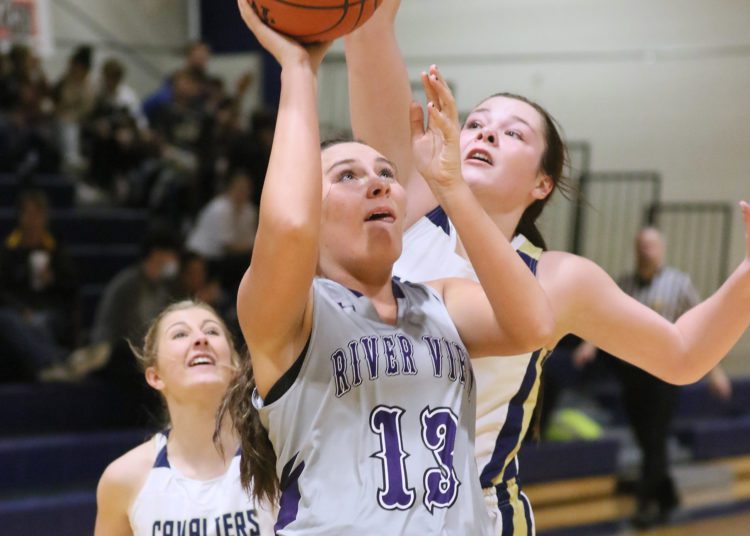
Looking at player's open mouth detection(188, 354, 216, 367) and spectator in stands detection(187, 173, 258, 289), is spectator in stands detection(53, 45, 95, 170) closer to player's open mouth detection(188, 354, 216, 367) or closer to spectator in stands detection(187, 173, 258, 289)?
spectator in stands detection(187, 173, 258, 289)

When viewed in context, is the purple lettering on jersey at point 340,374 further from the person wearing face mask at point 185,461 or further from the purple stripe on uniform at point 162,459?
the purple stripe on uniform at point 162,459

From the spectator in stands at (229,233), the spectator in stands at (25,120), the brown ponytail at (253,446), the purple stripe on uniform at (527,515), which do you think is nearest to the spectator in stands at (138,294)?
the spectator in stands at (229,233)

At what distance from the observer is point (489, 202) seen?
2322 millimetres

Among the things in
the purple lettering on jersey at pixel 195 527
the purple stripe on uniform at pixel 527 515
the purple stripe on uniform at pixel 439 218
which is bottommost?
the purple lettering on jersey at pixel 195 527

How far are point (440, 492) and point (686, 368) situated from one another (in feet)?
2.51

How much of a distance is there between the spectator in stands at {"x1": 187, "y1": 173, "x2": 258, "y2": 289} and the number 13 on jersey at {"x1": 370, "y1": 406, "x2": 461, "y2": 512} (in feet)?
20.2

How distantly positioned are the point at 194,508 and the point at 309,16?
1.51 metres

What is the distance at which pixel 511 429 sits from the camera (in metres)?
2.35

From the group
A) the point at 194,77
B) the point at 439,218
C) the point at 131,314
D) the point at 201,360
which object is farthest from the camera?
the point at 194,77

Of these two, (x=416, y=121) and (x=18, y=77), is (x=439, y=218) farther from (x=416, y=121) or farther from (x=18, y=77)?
(x=18, y=77)

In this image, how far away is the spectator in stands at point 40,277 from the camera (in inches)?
256

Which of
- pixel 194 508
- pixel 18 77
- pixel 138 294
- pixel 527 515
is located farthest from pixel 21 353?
pixel 527 515

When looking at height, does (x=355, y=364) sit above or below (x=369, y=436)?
above

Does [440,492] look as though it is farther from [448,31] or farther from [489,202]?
[448,31]
